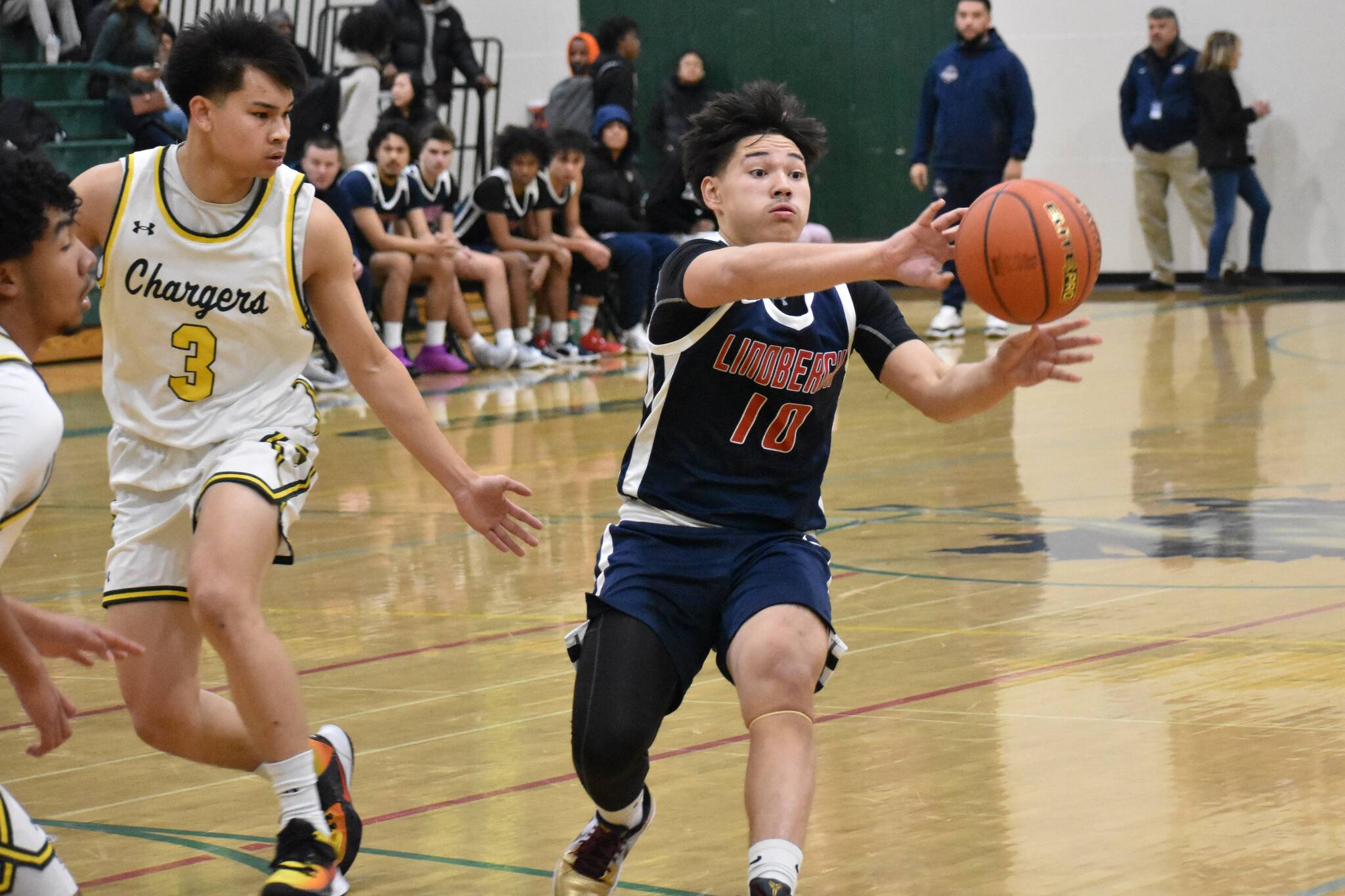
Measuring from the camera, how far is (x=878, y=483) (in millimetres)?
8312

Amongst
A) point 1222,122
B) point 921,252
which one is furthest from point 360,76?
point 921,252

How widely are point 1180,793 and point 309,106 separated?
11.9 meters

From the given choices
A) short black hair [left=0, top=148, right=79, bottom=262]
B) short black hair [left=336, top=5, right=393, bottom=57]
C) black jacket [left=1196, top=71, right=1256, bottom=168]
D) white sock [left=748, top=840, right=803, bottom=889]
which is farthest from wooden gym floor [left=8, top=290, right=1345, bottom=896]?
black jacket [left=1196, top=71, right=1256, bottom=168]

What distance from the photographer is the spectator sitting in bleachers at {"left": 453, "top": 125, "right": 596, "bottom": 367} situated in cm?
1388

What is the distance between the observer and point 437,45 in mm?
17391

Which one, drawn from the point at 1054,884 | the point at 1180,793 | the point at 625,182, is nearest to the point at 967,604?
the point at 1180,793

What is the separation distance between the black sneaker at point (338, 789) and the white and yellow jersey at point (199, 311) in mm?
Result: 677

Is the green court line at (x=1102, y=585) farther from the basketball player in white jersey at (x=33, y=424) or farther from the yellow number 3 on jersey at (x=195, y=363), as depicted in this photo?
the basketball player in white jersey at (x=33, y=424)

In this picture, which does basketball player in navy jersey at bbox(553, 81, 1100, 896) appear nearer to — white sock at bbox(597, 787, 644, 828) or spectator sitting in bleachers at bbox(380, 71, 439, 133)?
white sock at bbox(597, 787, 644, 828)

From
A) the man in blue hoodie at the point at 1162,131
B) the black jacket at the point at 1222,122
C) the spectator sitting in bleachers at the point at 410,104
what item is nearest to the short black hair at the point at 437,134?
the spectator sitting in bleachers at the point at 410,104

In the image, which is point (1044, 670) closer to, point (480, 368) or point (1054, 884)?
point (1054, 884)

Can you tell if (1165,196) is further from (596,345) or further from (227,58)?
(227,58)

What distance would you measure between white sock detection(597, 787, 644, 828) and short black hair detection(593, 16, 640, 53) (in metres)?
14.0

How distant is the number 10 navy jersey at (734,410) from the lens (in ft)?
12.0
